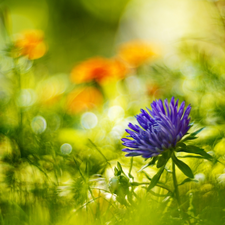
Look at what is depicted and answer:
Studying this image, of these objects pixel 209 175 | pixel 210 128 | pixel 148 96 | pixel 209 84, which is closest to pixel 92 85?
pixel 148 96

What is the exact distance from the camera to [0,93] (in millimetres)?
907

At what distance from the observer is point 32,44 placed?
0.83m

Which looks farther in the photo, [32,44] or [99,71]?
[99,71]

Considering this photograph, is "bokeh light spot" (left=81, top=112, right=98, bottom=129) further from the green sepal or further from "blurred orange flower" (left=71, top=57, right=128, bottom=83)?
the green sepal

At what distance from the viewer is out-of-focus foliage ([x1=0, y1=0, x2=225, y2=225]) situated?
0.36 metres

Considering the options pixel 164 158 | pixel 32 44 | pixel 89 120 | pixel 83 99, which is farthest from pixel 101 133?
pixel 164 158

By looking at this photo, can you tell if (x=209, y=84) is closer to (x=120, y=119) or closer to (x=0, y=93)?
(x=120, y=119)

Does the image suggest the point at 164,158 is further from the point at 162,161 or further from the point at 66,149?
the point at 66,149

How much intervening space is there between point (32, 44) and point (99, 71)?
25cm

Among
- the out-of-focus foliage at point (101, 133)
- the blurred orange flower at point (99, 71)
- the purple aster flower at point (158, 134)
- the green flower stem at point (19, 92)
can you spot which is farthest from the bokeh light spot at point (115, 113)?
the purple aster flower at point (158, 134)

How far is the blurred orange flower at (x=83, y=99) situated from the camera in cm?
91

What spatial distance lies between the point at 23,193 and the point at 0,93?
536mm

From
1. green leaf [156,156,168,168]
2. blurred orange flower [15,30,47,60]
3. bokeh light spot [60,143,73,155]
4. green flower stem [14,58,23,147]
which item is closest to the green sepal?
green leaf [156,156,168,168]

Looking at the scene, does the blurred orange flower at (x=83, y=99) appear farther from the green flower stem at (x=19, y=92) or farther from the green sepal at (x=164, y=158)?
the green sepal at (x=164, y=158)
